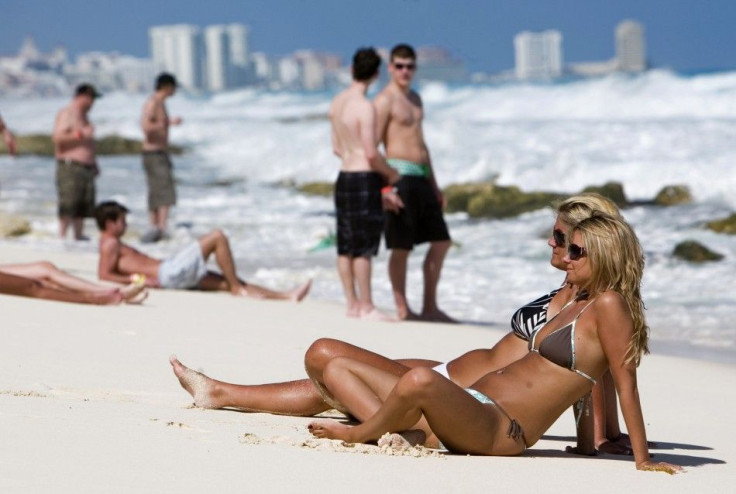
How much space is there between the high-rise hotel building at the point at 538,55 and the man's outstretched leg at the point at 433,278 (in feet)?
180

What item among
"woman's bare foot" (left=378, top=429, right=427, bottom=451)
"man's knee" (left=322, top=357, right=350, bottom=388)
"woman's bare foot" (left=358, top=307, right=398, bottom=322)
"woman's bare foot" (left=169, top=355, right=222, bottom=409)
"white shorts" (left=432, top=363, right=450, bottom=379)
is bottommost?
"woman's bare foot" (left=358, top=307, right=398, bottom=322)

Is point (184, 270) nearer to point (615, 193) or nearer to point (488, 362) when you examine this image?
point (488, 362)

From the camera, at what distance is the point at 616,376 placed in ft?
12.8

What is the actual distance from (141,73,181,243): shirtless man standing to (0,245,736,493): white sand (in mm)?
6109

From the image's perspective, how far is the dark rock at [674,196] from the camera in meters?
17.5

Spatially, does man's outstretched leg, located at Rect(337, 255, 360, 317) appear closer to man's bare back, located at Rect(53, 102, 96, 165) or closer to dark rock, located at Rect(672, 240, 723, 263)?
dark rock, located at Rect(672, 240, 723, 263)

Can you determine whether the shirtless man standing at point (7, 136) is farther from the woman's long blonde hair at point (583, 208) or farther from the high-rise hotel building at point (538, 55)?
the high-rise hotel building at point (538, 55)

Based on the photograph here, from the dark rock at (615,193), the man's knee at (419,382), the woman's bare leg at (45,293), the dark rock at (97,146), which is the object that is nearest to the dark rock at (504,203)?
the dark rock at (615,193)

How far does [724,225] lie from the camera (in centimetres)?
1473

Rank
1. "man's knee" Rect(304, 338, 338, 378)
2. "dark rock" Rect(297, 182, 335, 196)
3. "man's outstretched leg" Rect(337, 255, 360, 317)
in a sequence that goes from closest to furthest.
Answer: "man's knee" Rect(304, 338, 338, 378) → "man's outstretched leg" Rect(337, 255, 360, 317) → "dark rock" Rect(297, 182, 335, 196)

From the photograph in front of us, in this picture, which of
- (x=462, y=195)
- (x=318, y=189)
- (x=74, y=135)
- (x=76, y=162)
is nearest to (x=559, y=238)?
(x=74, y=135)

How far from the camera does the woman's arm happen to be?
3.90m

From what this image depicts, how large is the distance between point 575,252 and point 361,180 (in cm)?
401

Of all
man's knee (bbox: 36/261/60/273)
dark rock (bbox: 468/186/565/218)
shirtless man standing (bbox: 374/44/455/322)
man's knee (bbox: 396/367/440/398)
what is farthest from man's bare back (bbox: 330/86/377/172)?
dark rock (bbox: 468/186/565/218)
